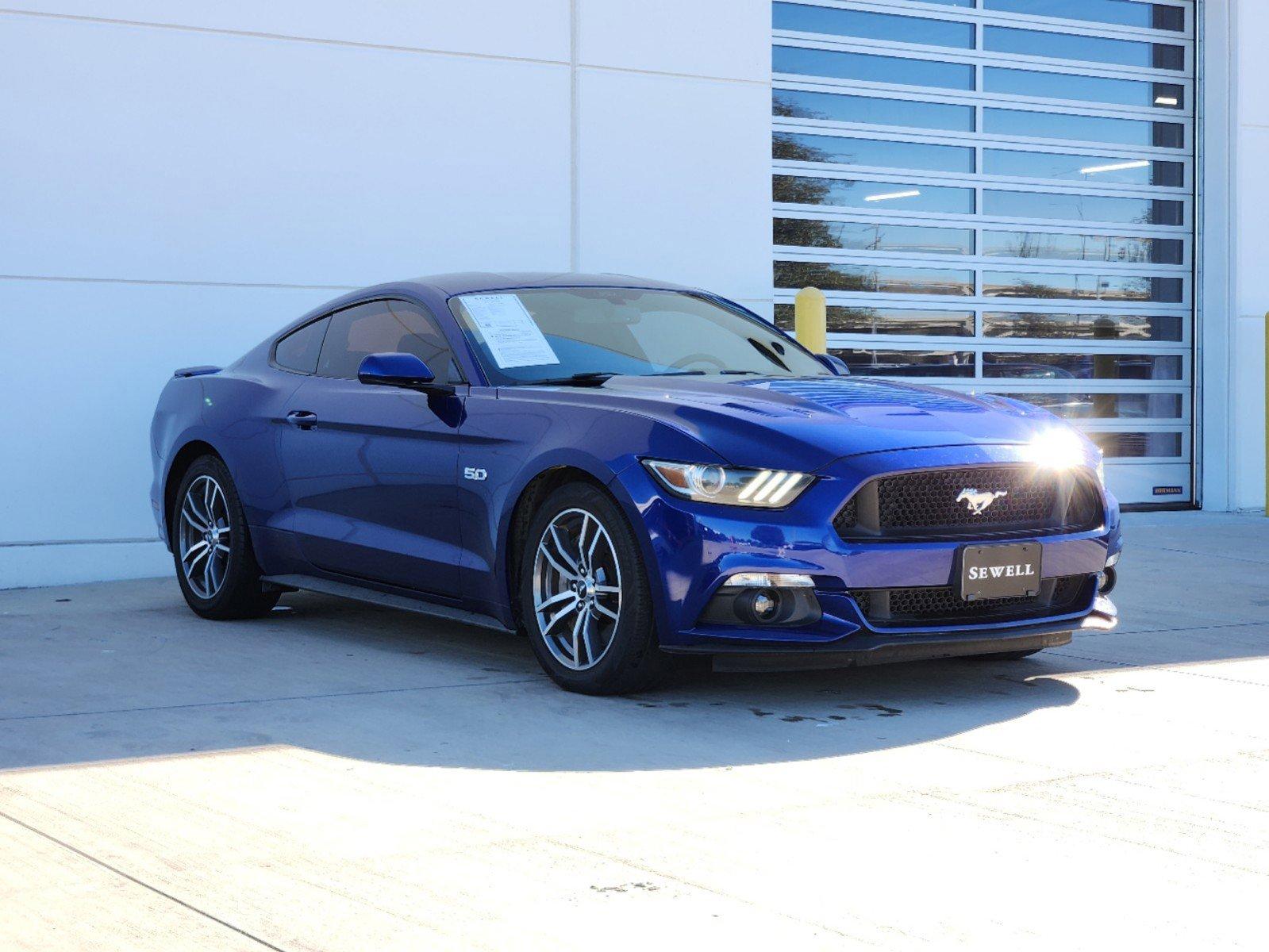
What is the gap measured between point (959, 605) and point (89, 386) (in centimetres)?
541

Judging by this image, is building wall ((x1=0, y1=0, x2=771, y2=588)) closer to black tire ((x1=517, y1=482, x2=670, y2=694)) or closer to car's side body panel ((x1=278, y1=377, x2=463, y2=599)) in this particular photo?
car's side body panel ((x1=278, y1=377, x2=463, y2=599))

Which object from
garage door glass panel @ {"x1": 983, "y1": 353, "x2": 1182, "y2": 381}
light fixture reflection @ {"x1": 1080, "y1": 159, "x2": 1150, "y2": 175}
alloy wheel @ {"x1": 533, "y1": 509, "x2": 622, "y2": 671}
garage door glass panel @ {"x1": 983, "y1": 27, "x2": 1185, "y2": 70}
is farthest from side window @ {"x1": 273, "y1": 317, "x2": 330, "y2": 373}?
light fixture reflection @ {"x1": 1080, "y1": 159, "x2": 1150, "y2": 175}

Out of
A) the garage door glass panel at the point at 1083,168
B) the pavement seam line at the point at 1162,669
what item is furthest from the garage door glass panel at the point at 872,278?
the pavement seam line at the point at 1162,669

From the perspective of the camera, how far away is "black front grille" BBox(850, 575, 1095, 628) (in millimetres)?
5039

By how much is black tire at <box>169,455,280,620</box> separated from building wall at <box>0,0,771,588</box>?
5.82ft

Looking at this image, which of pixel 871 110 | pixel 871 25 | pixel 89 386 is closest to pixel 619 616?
pixel 89 386

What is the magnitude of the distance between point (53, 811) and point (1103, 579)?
131 inches

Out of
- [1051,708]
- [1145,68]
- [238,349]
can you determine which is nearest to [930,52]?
[1145,68]

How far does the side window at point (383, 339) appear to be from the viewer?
627 cm

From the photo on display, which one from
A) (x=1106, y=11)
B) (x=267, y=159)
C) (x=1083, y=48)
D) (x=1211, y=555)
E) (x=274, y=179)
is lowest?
(x=1211, y=555)

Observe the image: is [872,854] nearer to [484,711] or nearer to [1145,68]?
[484,711]

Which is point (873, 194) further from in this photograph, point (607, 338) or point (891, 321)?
point (607, 338)

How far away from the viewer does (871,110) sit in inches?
469

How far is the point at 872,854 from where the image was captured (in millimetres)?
3568
